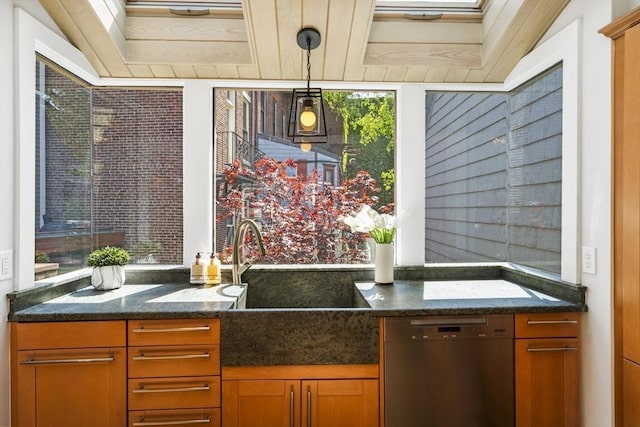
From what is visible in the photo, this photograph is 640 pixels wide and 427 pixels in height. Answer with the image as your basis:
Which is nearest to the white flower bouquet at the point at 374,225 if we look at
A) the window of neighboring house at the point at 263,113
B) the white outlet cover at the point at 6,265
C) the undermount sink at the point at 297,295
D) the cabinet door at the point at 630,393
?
the undermount sink at the point at 297,295

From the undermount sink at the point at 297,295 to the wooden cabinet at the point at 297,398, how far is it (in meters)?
0.70

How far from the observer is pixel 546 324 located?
6.51 ft

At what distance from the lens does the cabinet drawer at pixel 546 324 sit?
198cm

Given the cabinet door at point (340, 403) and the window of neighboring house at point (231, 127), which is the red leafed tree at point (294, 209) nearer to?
the window of neighboring house at point (231, 127)

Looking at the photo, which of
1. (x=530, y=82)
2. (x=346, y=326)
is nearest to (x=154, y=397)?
(x=346, y=326)

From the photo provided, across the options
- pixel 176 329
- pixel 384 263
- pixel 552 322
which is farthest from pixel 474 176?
pixel 176 329

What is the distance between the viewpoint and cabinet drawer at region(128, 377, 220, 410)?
6.20 feet

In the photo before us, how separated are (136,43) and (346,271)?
1.88 m

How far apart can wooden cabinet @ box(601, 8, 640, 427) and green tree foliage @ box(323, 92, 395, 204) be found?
1.27 metres

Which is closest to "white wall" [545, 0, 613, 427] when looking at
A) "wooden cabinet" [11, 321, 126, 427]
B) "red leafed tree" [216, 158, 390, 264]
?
"red leafed tree" [216, 158, 390, 264]

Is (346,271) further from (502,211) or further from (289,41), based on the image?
(289,41)

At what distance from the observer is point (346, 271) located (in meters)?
2.64

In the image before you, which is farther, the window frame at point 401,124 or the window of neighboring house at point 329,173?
the window of neighboring house at point 329,173

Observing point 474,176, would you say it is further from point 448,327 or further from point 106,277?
point 106,277
